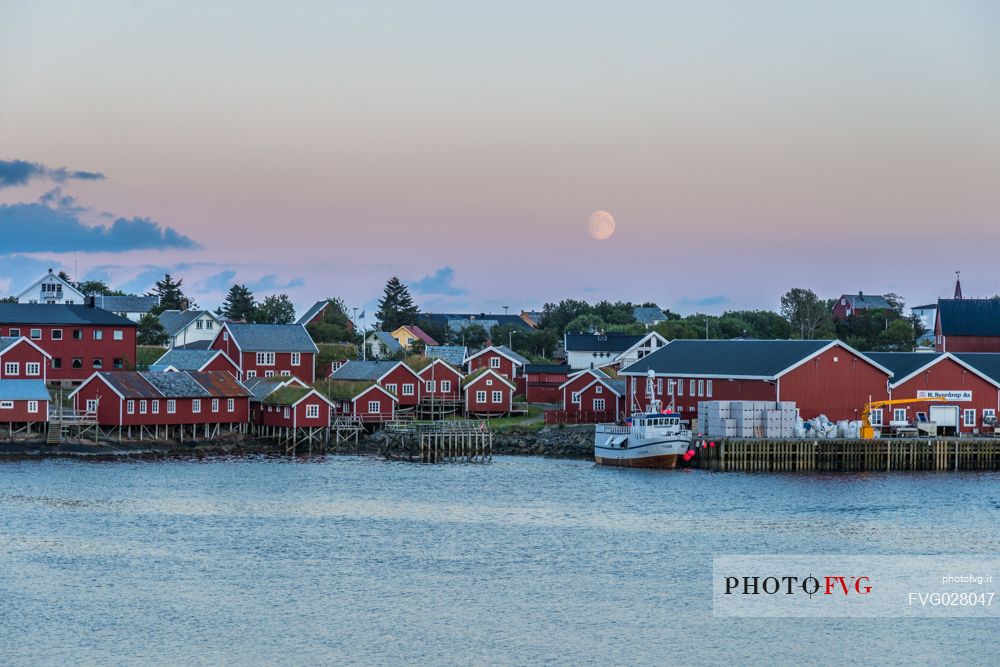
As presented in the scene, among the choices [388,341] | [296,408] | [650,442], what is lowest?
[650,442]

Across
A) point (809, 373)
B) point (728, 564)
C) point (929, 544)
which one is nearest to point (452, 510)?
point (728, 564)

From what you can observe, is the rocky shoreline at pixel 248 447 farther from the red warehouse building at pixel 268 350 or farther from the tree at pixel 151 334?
the tree at pixel 151 334

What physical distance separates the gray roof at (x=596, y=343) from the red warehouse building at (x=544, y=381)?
1302 cm

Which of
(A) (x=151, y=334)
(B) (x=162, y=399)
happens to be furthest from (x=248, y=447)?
(A) (x=151, y=334)

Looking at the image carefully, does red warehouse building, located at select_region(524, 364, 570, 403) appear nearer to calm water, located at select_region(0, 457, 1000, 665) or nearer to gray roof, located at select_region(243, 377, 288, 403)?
gray roof, located at select_region(243, 377, 288, 403)

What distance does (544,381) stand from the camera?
92875 mm

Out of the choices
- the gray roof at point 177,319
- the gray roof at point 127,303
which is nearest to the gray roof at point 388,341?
A: the gray roof at point 177,319

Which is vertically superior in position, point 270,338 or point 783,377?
point 270,338

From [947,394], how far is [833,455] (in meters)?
9.79

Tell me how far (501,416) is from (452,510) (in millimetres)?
35755

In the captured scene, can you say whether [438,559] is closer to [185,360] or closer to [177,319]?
[185,360]

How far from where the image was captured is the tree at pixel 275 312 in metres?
140

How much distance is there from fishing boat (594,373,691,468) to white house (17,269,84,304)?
67275 mm

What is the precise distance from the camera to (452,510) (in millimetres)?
49375
